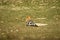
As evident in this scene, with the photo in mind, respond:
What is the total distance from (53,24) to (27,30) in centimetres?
79

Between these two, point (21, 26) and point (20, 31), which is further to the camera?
point (21, 26)

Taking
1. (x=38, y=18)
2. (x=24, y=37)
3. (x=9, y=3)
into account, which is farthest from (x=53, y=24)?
(x=9, y=3)

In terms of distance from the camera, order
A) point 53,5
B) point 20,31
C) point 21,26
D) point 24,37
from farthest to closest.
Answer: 1. point 53,5
2. point 21,26
3. point 20,31
4. point 24,37

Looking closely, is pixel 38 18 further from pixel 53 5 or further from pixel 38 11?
pixel 53 5

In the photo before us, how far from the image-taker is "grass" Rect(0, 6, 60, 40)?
14.3 feet

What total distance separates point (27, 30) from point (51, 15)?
146cm

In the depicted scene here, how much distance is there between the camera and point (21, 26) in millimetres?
4945

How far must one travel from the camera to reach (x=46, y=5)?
6.85 meters

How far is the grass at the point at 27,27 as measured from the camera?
4.35 metres

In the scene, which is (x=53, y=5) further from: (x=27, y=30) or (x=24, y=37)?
(x=24, y=37)

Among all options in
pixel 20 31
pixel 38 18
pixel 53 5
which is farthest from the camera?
pixel 53 5

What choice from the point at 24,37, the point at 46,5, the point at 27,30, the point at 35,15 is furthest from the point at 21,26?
the point at 46,5

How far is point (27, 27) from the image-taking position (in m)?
4.91

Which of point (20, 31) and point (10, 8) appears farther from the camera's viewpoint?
point (10, 8)
